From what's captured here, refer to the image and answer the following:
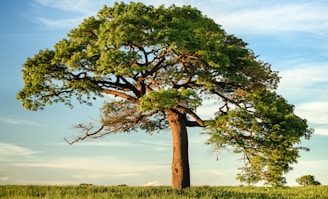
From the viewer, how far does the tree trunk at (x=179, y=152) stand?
24.4 m

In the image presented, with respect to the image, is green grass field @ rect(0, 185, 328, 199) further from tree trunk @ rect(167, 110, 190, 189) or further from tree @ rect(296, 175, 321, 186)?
tree @ rect(296, 175, 321, 186)

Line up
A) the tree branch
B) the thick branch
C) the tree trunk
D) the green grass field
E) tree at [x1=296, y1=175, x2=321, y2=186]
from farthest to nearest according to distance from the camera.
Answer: tree at [x1=296, y1=175, x2=321, y2=186]
the tree branch
the tree trunk
the thick branch
the green grass field

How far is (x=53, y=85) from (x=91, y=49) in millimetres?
4660

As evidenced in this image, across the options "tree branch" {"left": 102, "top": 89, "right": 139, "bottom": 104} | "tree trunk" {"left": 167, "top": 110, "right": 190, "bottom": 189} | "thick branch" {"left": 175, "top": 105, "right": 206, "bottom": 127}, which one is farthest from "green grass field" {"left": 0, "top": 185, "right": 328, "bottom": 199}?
"tree branch" {"left": 102, "top": 89, "right": 139, "bottom": 104}

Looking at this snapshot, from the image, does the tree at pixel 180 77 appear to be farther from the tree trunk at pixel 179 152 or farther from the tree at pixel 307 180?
the tree at pixel 307 180

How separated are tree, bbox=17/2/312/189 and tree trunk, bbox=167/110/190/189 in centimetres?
6

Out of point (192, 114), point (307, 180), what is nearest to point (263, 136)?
point (192, 114)

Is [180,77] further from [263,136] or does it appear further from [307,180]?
[307,180]

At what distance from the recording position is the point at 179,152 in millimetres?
24578

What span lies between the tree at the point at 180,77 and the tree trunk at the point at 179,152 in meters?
0.06

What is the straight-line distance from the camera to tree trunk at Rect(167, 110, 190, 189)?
24359mm

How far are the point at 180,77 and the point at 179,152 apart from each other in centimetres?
428

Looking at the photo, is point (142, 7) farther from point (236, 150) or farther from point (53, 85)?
point (236, 150)

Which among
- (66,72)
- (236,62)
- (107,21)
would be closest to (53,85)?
(66,72)
